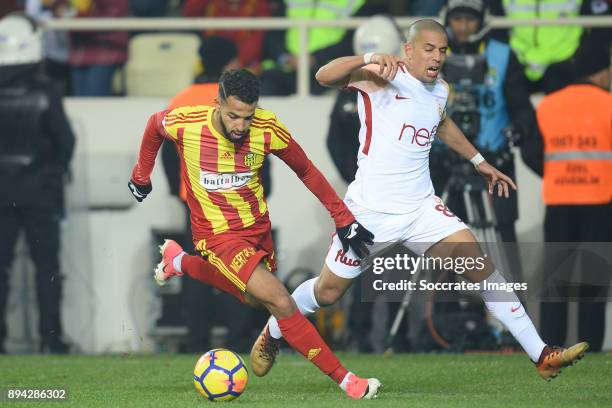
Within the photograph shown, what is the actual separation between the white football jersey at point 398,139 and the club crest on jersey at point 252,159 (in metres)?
0.70

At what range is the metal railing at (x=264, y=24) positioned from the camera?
12.6 meters

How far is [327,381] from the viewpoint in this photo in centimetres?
961

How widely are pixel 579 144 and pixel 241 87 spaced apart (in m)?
4.28

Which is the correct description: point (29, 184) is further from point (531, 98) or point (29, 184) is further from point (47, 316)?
point (531, 98)

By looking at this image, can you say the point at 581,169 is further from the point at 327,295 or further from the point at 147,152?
the point at 147,152

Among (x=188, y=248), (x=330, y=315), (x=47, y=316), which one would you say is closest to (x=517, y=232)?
(x=330, y=315)

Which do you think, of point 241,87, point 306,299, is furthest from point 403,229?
point 241,87

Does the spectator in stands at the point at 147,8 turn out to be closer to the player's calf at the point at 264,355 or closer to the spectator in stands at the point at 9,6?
the spectator in stands at the point at 9,6

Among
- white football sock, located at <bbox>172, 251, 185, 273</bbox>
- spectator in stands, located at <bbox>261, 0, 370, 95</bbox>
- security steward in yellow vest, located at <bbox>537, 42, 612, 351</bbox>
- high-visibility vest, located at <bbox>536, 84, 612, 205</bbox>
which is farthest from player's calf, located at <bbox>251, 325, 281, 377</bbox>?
spectator in stands, located at <bbox>261, 0, 370, 95</bbox>

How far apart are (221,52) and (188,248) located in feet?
5.37

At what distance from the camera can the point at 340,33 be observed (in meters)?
13.4

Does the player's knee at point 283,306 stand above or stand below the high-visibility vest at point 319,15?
below

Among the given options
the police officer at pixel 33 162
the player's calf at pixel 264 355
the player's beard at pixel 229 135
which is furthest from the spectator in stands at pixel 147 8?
the player's calf at pixel 264 355

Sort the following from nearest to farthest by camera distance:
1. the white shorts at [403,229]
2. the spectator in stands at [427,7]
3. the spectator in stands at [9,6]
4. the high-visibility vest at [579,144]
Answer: the white shorts at [403,229] < the high-visibility vest at [579,144] < the spectator in stands at [427,7] < the spectator in stands at [9,6]
